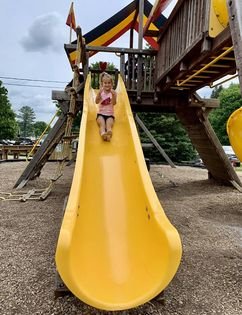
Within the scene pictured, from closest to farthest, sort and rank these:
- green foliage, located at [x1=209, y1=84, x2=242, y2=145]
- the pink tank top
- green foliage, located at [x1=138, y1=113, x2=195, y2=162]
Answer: the pink tank top
green foliage, located at [x1=138, y1=113, x2=195, y2=162]
green foliage, located at [x1=209, y1=84, x2=242, y2=145]

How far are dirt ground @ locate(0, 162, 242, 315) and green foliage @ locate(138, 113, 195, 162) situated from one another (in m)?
13.1

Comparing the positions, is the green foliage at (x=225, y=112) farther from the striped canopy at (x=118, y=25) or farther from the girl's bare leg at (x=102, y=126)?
the girl's bare leg at (x=102, y=126)

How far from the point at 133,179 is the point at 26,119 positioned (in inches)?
4572

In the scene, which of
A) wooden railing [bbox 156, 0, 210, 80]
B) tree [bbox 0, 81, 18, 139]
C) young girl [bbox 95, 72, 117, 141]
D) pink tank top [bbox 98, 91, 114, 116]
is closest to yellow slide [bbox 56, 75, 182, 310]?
young girl [bbox 95, 72, 117, 141]

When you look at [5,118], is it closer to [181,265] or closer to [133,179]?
[133,179]

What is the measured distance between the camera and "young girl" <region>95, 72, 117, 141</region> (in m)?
5.36

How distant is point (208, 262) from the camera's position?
372 centimetres

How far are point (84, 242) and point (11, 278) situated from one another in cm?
87

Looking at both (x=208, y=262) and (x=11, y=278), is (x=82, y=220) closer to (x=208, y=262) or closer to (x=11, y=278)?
(x=11, y=278)

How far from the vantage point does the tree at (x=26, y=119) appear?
357 ft

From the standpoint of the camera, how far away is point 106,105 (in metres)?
6.12

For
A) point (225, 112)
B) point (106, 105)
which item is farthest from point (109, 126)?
point (225, 112)

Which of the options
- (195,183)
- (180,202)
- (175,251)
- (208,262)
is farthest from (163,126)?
(175,251)

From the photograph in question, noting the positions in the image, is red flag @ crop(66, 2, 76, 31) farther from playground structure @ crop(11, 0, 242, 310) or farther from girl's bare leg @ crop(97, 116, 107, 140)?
girl's bare leg @ crop(97, 116, 107, 140)
